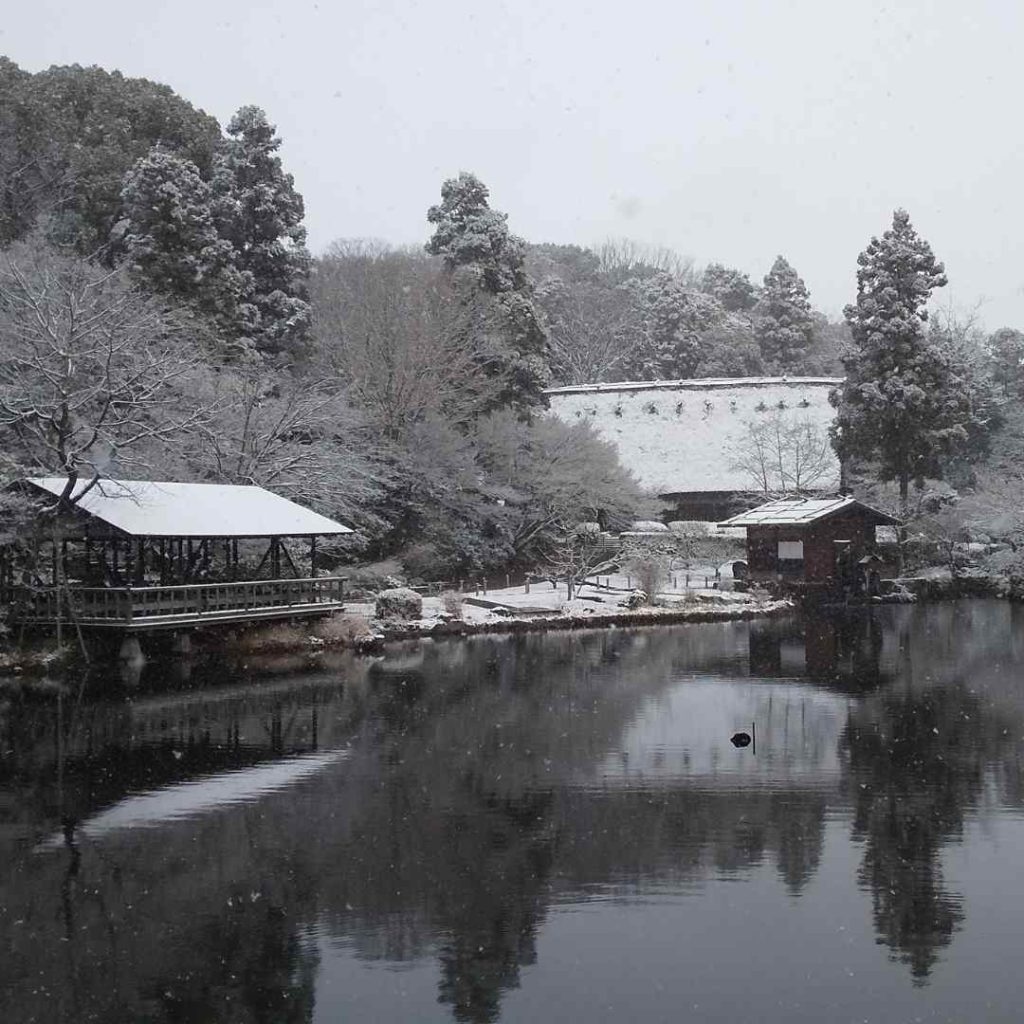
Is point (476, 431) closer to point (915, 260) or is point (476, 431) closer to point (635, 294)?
point (915, 260)

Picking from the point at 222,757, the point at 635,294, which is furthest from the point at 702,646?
the point at 635,294

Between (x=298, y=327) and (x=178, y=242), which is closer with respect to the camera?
(x=178, y=242)

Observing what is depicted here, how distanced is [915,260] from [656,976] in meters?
32.3

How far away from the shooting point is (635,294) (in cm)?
6306

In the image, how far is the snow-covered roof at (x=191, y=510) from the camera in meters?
19.8

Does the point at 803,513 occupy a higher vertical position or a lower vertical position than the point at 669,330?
lower

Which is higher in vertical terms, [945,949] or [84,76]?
[84,76]

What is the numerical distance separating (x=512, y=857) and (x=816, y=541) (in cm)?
2632

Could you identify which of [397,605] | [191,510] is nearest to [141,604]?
[191,510]

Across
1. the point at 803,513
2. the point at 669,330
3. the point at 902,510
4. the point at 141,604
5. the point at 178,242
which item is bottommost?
the point at 141,604

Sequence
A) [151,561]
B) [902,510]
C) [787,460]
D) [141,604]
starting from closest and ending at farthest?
[141,604] < [151,561] < [902,510] < [787,460]

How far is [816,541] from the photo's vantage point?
1339 inches

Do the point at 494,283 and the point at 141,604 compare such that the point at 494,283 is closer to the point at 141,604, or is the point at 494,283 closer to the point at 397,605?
the point at 397,605

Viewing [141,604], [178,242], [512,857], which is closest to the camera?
[512,857]
